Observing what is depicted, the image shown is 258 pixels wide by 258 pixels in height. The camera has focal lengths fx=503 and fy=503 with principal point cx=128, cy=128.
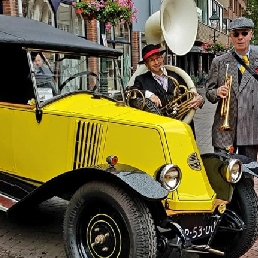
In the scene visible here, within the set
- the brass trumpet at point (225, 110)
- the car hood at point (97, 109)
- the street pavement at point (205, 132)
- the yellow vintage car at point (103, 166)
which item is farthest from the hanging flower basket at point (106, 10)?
the brass trumpet at point (225, 110)

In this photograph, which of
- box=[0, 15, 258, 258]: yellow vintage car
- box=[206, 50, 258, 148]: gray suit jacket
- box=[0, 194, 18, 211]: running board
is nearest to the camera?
box=[0, 15, 258, 258]: yellow vintage car

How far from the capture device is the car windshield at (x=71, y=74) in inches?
185

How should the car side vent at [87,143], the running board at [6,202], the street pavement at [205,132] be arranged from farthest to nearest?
the street pavement at [205,132] < the running board at [6,202] < the car side vent at [87,143]

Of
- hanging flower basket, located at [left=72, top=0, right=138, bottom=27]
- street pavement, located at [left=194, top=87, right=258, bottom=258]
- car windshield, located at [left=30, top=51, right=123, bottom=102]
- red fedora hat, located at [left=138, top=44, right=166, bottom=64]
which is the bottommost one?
street pavement, located at [left=194, top=87, right=258, bottom=258]

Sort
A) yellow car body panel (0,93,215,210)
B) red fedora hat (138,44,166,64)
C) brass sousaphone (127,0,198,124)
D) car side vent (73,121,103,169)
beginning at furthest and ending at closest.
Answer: brass sousaphone (127,0,198,124)
red fedora hat (138,44,166,64)
car side vent (73,121,103,169)
yellow car body panel (0,93,215,210)

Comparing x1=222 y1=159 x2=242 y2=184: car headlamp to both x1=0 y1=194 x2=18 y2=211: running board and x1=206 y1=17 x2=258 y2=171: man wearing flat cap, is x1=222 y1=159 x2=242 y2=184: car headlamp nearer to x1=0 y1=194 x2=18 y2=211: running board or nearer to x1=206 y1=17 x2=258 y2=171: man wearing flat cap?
x1=206 y1=17 x2=258 y2=171: man wearing flat cap

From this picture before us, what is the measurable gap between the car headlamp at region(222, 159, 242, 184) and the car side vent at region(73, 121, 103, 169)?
108 cm

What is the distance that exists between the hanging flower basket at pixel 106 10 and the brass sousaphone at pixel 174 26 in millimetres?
3750

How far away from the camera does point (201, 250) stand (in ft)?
12.1

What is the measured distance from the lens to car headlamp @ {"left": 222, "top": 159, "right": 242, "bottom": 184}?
4051mm

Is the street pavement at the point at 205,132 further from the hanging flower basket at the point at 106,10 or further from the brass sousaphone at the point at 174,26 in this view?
the hanging flower basket at the point at 106,10

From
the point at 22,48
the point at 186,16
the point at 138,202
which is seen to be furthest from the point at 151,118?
the point at 186,16

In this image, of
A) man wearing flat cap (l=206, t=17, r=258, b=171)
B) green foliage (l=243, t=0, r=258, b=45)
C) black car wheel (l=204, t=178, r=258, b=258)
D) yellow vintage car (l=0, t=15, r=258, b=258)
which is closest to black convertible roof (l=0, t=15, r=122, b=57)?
yellow vintage car (l=0, t=15, r=258, b=258)

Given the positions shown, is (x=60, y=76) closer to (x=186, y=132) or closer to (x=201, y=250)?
(x=186, y=132)
